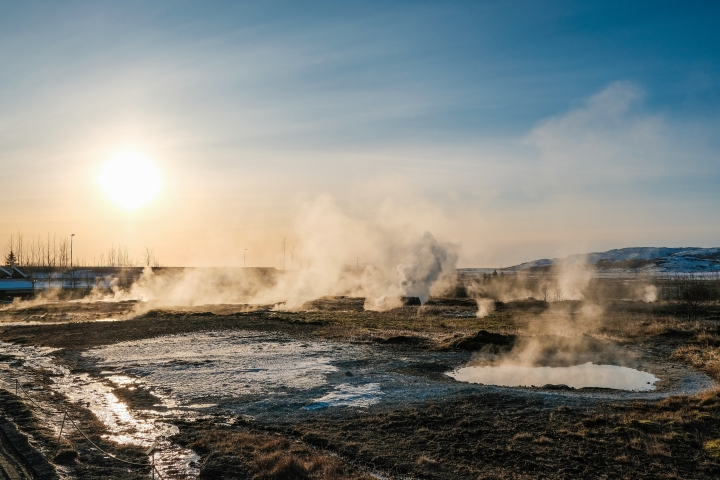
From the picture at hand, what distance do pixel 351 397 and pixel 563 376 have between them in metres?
11.6

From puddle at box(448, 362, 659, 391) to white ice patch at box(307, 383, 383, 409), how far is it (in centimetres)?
526

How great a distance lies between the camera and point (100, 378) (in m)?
25.1

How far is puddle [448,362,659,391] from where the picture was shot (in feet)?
78.2

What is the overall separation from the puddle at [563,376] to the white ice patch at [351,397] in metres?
5.26

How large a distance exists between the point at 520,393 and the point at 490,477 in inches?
352

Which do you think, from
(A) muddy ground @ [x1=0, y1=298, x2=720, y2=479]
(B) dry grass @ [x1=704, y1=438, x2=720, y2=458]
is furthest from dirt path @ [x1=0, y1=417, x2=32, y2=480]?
(B) dry grass @ [x1=704, y1=438, x2=720, y2=458]

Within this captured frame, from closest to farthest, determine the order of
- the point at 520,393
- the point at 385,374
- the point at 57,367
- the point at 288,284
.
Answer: the point at 520,393 → the point at 385,374 → the point at 57,367 → the point at 288,284

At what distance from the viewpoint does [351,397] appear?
20938 millimetres

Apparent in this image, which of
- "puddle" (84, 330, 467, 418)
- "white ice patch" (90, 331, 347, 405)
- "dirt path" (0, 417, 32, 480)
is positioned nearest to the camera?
"dirt path" (0, 417, 32, 480)

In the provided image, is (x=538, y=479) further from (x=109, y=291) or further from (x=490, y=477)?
(x=109, y=291)

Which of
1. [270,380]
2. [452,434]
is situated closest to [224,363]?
[270,380]

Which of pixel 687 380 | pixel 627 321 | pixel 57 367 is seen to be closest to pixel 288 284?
pixel 627 321

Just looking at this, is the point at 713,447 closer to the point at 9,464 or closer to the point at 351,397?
the point at 351,397

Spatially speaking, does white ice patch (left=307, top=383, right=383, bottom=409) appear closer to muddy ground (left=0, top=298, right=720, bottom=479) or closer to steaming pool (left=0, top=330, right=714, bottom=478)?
steaming pool (left=0, top=330, right=714, bottom=478)
